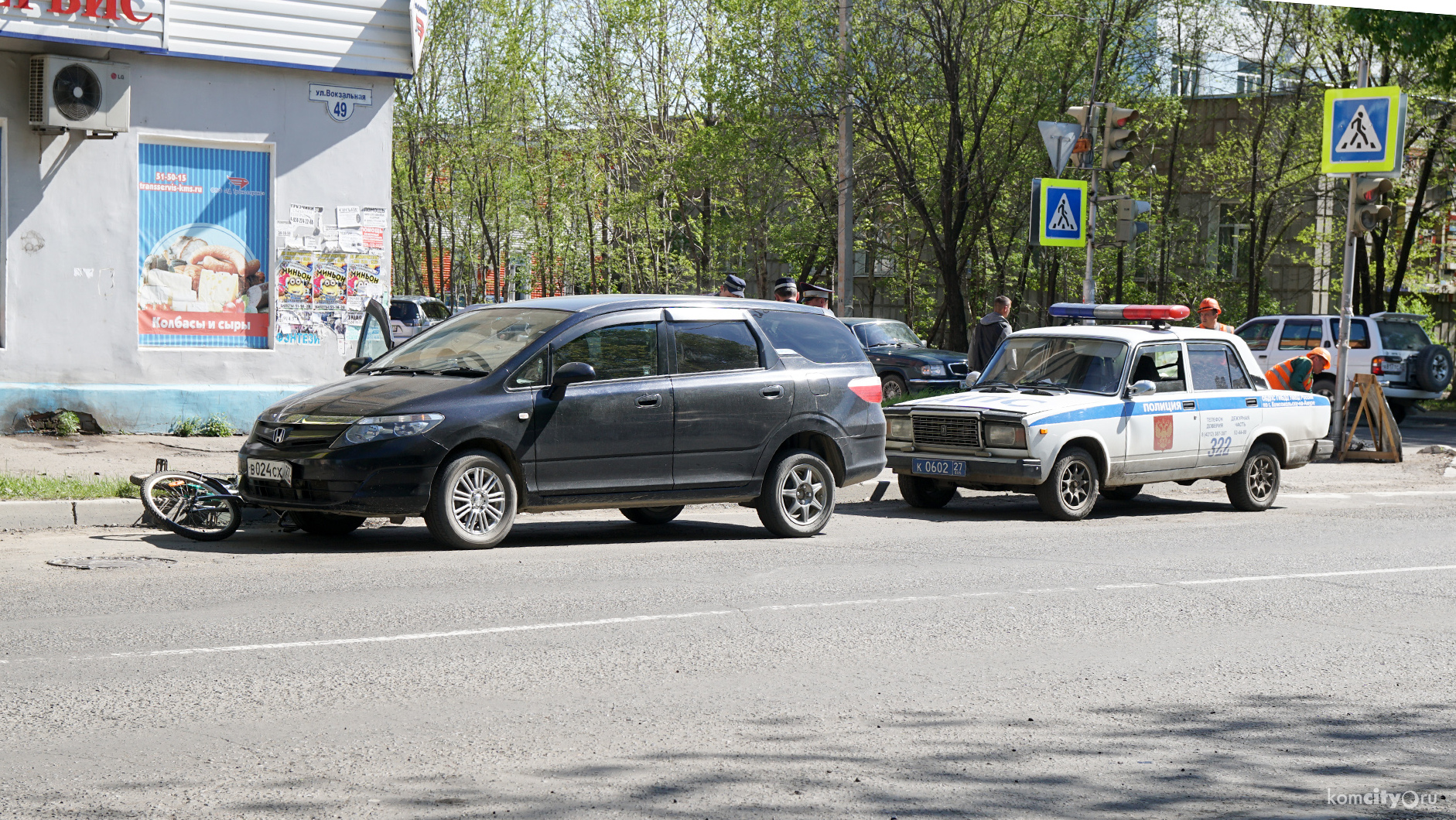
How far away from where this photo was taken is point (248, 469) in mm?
9516

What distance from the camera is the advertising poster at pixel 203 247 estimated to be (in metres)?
14.9

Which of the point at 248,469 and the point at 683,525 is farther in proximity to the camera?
the point at 683,525

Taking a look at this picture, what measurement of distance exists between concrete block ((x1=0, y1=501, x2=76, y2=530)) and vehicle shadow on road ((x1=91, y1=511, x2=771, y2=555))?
0.53m

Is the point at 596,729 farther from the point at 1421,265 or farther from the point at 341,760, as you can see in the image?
the point at 1421,265

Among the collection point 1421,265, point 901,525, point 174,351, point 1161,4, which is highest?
point 1161,4

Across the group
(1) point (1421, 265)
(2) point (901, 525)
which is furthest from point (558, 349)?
(1) point (1421, 265)

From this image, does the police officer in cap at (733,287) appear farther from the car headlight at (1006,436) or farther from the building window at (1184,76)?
the building window at (1184,76)

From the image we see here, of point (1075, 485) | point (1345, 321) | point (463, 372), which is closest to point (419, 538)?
point (463, 372)

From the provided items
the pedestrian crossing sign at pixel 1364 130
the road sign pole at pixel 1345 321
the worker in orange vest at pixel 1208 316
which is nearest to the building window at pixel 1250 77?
the road sign pole at pixel 1345 321

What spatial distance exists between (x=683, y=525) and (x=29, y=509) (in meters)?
4.79

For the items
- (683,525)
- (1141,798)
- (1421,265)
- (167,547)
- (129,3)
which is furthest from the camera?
(1421,265)

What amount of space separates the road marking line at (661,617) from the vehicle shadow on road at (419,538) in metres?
2.64

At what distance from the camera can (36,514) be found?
9.98 meters

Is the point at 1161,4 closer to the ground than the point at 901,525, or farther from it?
farther from it
